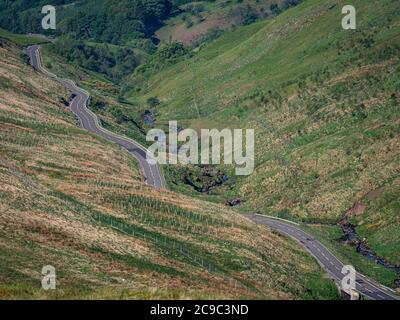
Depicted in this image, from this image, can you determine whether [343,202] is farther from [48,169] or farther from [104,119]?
[104,119]

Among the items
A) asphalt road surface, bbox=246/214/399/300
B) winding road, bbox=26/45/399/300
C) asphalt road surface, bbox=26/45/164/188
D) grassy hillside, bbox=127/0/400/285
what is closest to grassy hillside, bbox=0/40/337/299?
asphalt road surface, bbox=246/214/399/300

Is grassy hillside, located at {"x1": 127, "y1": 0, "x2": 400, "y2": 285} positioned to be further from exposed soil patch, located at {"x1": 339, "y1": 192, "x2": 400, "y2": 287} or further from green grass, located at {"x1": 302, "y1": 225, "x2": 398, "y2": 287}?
green grass, located at {"x1": 302, "y1": 225, "x2": 398, "y2": 287}

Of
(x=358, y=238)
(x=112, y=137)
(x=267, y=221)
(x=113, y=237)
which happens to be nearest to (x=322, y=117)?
(x=112, y=137)

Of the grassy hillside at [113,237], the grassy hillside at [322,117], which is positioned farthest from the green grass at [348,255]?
the grassy hillside at [113,237]

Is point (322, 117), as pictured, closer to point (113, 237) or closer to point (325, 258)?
point (325, 258)

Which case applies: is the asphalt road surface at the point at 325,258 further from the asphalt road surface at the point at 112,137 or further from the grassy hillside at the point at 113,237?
the asphalt road surface at the point at 112,137
